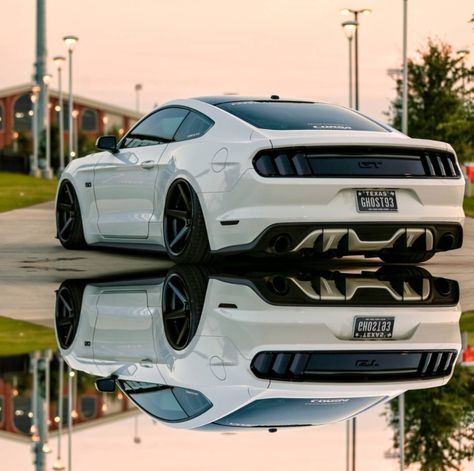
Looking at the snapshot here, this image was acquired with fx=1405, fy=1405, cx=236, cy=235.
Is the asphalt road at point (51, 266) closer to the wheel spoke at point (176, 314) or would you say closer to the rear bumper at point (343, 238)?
the rear bumper at point (343, 238)

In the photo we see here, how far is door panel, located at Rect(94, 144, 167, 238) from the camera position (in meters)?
12.1

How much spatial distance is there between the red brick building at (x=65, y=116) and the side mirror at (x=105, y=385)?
103255 mm

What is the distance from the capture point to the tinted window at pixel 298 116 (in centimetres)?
1106

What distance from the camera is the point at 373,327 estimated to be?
7809 millimetres

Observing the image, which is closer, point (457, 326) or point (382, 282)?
point (457, 326)

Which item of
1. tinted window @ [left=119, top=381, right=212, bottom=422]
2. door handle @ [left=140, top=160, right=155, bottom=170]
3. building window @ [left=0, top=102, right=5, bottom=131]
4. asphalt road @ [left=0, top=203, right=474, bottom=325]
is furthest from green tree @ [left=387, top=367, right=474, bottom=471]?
building window @ [left=0, top=102, right=5, bottom=131]

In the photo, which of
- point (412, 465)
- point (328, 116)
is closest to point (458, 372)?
point (412, 465)

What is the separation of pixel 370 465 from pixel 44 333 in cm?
382

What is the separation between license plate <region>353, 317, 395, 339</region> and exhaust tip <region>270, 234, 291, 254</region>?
243cm

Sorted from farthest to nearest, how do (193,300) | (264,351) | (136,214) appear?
(136,214) < (193,300) < (264,351)

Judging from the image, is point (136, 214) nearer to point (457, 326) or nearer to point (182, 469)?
point (457, 326)

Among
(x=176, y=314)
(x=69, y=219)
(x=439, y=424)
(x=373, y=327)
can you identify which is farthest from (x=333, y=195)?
(x=439, y=424)

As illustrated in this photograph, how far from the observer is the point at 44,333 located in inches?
311

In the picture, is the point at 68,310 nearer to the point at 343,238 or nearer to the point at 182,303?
the point at 182,303
